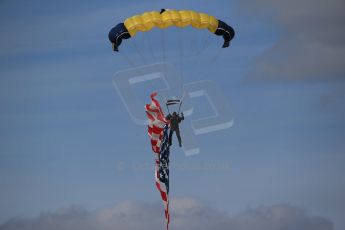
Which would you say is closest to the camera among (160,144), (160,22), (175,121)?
(175,121)

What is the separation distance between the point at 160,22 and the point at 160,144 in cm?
937

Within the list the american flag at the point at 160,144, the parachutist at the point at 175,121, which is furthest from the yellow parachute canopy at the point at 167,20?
the parachutist at the point at 175,121

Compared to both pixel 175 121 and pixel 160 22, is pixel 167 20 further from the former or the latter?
pixel 175 121

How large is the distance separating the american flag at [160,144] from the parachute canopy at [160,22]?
5329 millimetres

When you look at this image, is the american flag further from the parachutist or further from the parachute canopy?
the parachute canopy

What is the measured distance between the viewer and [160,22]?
179 ft

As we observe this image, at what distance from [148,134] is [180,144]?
4.54 meters

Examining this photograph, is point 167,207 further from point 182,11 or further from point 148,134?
point 182,11

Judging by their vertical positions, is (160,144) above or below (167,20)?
below

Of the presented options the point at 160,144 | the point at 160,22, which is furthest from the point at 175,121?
the point at 160,22

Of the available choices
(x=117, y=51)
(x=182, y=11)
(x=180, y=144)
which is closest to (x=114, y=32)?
(x=117, y=51)

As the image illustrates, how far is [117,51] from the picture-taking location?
55031 millimetres

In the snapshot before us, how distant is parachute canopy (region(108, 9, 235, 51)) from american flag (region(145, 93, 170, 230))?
210 inches

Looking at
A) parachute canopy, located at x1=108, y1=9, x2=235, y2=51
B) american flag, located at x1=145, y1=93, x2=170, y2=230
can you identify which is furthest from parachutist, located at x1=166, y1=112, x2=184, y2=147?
parachute canopy, located at x1=108, y1=9, x2=235, y2=51
